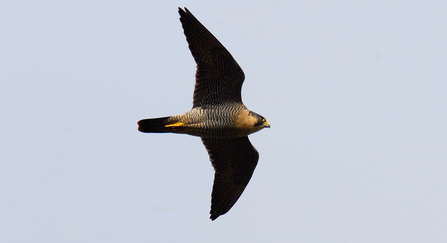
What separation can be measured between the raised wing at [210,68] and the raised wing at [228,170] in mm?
1331

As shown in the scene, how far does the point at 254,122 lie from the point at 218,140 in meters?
1.47

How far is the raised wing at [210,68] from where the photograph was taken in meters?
13.9

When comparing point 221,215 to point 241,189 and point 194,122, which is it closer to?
point 241,189

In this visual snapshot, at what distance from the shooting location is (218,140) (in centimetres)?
1538

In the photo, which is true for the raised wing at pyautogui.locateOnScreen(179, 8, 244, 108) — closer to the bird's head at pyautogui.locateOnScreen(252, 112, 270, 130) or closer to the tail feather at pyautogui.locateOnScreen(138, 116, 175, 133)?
the bird's head at pyautogui.locateOnScreen(252, 112, 270, 130)

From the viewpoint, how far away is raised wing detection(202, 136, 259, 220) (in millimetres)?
15453

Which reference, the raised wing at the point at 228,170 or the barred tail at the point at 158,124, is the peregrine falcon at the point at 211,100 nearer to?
the barred tail at the point at 158,124

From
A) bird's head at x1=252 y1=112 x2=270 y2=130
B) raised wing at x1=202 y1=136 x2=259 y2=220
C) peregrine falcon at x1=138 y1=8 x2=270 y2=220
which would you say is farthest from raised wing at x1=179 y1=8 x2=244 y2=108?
raised wing at x1=202 y1=136 x2=259 y2=220

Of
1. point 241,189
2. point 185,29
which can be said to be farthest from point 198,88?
point 241,189

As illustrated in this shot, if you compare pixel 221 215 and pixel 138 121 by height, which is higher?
pixel 138 121

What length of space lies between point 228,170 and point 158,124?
7.32 ft

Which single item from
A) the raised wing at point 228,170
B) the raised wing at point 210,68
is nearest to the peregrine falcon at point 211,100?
the raised wing at point 210,68

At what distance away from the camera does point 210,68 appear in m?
14.3

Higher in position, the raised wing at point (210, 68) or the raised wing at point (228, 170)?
the raised wing at point (210, 68)
